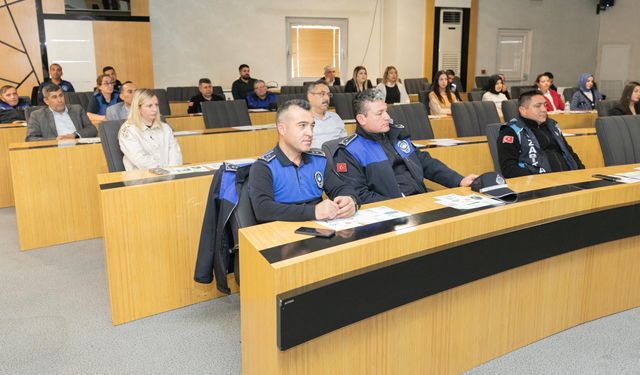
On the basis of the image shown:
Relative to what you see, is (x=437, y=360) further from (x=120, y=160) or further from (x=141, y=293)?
(x=120, y=160)

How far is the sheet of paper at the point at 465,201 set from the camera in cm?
219

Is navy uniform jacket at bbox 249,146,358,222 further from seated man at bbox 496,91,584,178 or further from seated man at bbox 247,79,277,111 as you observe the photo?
seated man at bbox 247,79,277,111

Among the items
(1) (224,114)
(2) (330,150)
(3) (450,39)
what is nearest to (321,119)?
(2) (330,150)

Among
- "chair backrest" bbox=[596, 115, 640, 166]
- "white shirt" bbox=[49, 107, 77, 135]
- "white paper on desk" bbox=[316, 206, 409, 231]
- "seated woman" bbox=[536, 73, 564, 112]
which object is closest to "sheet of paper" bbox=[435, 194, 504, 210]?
"white paper on desk" bbox=[316, 206, 409, 231]

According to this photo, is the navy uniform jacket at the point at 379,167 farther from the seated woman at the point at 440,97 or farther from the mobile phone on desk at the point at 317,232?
the seated woman at the point at 440,97

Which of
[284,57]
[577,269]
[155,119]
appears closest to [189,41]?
[284,57]

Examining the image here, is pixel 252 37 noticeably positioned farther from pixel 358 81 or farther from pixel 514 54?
pixel 514 54

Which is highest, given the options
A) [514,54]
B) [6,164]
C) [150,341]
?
[514,54]

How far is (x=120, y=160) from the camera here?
3.62 m

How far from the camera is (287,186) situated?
92.6 inches

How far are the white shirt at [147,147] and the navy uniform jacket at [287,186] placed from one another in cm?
147

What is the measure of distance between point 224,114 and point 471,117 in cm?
242

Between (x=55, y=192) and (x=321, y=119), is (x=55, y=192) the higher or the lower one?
the lower one

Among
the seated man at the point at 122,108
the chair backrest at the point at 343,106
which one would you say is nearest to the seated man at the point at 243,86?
the chair backrest at the point at 343,106
